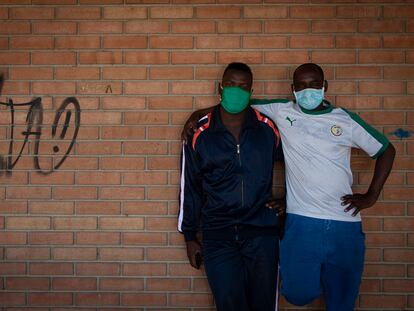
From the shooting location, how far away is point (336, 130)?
3436 mm

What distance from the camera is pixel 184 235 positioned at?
11.9ft

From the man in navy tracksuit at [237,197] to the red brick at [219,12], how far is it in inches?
22.3

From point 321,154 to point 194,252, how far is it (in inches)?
43.1

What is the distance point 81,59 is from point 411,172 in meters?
2.63

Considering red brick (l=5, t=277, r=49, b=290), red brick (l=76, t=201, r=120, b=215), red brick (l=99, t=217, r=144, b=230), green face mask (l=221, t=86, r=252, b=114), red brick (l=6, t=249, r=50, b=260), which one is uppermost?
green face mask (l=221, t=86, r=252, b=114)

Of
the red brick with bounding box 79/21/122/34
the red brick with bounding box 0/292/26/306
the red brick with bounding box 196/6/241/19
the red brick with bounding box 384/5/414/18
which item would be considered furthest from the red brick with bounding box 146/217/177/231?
the red brick with bounding box 384/5/414/18

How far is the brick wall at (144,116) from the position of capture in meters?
3.87

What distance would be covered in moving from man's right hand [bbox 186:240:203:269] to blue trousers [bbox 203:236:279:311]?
0.43 ft

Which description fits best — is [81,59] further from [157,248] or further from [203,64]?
[157,248]

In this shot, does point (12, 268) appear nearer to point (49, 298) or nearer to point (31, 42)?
point (49, 298)

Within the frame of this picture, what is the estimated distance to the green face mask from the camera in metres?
3.41

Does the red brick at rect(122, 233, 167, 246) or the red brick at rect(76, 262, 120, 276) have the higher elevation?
the red brick at rect(122, 233, 167, 246)

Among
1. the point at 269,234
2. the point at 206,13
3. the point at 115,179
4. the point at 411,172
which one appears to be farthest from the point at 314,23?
the point at 115,179

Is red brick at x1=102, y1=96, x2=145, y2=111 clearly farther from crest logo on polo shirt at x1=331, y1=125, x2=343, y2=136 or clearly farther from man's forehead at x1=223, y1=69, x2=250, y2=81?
crest logo on polo shirt at x1=331, y1=125, x2=343, y2=136
